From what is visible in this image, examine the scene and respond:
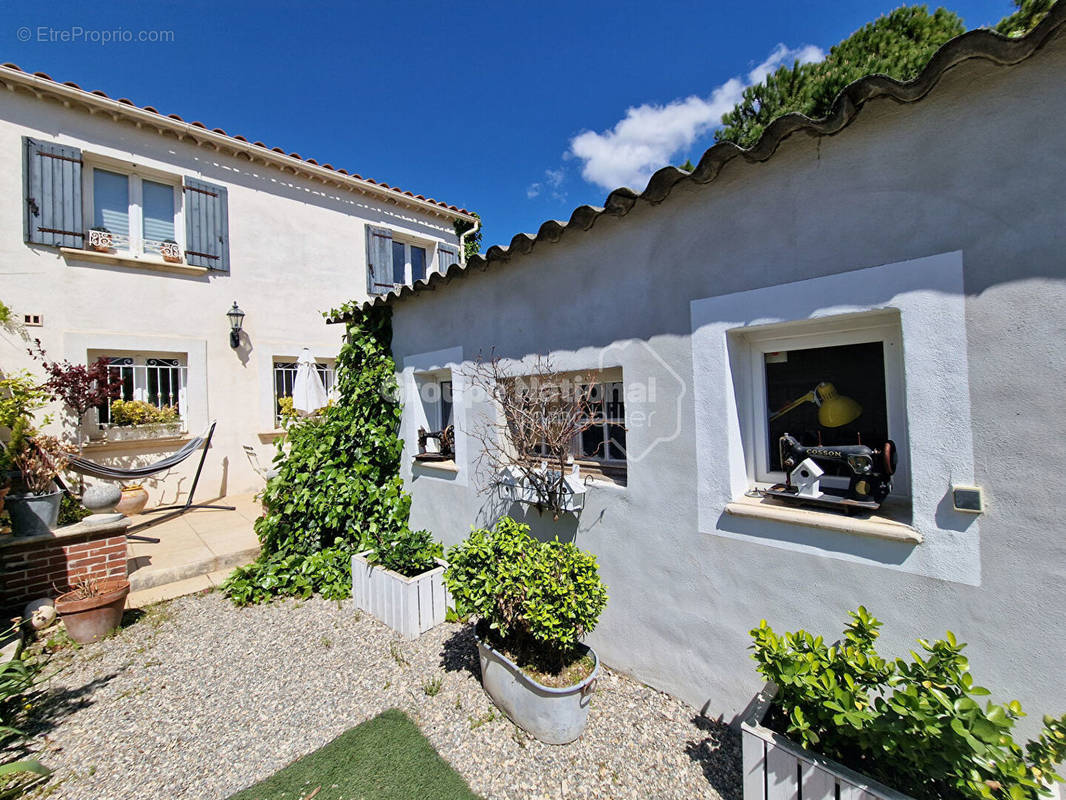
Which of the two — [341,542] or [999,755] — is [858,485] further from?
[341,542]

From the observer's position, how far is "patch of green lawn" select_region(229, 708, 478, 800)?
250 cm

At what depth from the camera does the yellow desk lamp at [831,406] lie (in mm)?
2574

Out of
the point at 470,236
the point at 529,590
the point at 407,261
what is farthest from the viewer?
the point at 470,236

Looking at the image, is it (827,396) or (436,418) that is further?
(436,418)

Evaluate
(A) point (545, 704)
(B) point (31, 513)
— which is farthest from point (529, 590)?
(B) point (31, 513)

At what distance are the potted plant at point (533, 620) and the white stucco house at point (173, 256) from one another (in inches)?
309

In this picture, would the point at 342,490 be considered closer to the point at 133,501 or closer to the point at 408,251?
the point at 133,501

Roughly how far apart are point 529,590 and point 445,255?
11281 millimetres

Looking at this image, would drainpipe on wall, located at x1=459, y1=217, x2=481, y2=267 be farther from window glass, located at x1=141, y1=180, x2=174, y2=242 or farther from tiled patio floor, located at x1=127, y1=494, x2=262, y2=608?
tiled patio floor, located at x1=127, y1=494, x2=262, y2=608

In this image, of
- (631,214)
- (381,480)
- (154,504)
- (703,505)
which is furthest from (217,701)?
(154,504)

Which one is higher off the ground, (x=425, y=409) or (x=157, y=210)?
(x=157, y=210)

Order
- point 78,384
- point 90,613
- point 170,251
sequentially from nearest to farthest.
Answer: point 90,613
point 78,384
point 170,251

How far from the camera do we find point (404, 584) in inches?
164

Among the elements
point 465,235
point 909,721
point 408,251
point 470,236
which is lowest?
point 909,721
